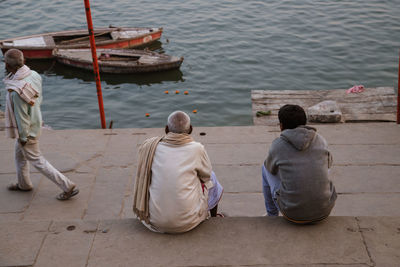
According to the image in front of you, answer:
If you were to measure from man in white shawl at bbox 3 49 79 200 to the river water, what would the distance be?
26.2 ft

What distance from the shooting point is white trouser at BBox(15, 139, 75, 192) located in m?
5.50

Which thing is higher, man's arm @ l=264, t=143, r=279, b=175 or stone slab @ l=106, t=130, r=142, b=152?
man's arm @ l=264, t=143, r=279, b=175

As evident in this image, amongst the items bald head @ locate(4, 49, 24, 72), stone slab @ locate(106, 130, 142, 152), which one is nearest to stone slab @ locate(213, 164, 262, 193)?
stone slab @ locate(106, 130, 142, 152)

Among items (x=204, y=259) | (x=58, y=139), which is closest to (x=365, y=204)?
(x=204, y=259)

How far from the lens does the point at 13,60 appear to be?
5145 mm

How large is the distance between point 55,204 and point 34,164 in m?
0.58

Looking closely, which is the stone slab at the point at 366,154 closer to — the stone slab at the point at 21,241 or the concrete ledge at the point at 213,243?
the concrete ledge at the point at 213,243

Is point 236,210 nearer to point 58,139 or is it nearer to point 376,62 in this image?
point 58,139

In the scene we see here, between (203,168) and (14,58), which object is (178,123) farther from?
(14,58)

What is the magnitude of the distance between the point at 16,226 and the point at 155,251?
1.43m

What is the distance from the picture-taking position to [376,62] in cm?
1712

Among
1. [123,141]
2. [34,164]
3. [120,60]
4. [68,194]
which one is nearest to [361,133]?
[123,141]

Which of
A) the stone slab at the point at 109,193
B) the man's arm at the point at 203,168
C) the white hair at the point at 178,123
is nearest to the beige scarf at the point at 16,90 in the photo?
the stone slab at the point at 109,193

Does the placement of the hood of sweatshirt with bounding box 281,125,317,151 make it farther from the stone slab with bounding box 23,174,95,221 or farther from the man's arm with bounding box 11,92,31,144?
the man's arm with bounding box 11,92,31,144
